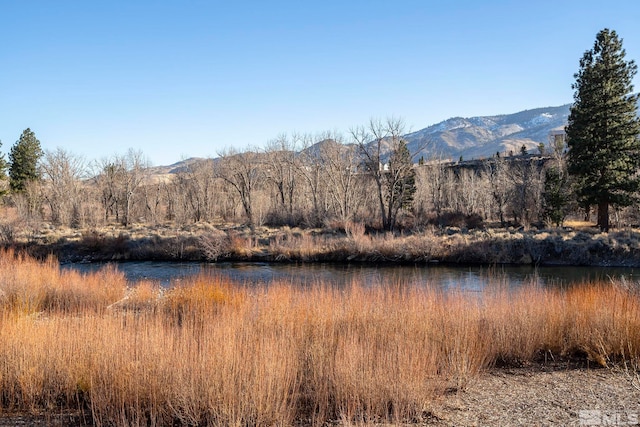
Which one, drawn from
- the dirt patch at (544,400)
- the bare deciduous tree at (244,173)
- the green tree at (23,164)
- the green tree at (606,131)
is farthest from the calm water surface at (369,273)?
the green tree at (23,164)

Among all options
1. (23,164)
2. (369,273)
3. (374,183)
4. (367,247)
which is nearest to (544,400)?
(369,273)

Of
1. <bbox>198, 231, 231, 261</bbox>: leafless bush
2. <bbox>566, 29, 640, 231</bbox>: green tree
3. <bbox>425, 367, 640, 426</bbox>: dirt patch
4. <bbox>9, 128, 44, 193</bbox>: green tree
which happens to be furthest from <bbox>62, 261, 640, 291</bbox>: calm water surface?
<bbox>9, 128, 44, 193</bbox>: green tree

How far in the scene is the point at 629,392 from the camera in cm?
607

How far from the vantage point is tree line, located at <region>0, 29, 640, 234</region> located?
3052 centimetres

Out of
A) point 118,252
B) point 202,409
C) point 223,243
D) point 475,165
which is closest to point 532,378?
point 202,409

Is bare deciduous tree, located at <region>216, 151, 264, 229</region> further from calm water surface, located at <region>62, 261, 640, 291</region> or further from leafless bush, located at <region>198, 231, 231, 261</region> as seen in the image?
calm water surface, located at <region>62, 261, 640, 291</region>

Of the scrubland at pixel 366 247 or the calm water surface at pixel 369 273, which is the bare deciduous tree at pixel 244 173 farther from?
the calm water surface at pixel 369 273

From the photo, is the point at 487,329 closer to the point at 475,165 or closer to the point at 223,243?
the point at 223,243

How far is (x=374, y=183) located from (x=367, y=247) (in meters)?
28.9

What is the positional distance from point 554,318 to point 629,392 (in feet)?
8.60

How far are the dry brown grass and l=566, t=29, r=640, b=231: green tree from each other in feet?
80.9

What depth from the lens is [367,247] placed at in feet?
97.4

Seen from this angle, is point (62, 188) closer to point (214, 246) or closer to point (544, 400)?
point (214, 246)

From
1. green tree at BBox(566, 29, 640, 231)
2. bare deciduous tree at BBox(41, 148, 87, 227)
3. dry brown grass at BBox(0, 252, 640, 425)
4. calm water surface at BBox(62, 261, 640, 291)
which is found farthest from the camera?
bare deciduous tree at BBox(41, 148, 87, 227)
